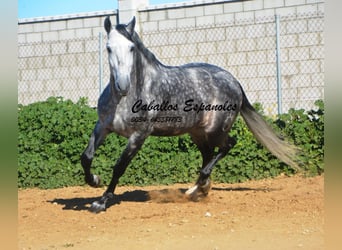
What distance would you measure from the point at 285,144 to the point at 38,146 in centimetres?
389

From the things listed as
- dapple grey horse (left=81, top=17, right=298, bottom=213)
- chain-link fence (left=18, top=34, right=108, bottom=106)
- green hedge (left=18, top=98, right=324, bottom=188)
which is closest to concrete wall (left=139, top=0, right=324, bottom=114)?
chain-link fence (left=18, top=34, right=108, bottom=106)

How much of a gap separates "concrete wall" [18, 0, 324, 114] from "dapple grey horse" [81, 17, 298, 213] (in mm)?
2787

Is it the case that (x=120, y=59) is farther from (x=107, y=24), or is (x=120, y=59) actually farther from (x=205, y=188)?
(x=205, y=188)

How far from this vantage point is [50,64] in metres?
10.9

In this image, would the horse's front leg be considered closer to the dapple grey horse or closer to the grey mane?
the dapple grey horse

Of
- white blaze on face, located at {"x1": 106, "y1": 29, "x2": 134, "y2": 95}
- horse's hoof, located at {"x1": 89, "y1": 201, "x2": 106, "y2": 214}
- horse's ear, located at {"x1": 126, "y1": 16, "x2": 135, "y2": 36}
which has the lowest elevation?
horse's hoof, located at {"x1": 89, "y1": 201, "x2": 106, "y2": 214}

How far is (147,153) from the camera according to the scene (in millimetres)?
8125

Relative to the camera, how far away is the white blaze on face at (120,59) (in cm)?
505

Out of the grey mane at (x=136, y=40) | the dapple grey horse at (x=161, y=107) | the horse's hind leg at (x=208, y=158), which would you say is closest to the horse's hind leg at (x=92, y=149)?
the dapple grey horse at (x=161, y=107)

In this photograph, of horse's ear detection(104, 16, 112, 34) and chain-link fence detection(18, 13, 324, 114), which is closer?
horse's ear detection(104, 16, 112, 34)

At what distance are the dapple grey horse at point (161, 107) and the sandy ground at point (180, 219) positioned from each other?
389 mm

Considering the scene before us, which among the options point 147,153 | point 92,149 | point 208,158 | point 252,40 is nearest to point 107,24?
point 92,149

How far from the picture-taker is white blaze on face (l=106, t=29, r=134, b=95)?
5055 millimetres
